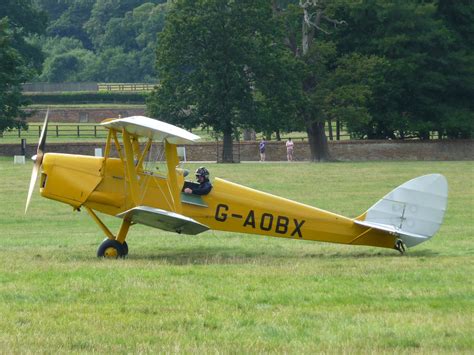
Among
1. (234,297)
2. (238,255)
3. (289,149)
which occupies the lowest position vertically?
(238,255)

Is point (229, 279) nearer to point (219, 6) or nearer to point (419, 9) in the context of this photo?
point (219, 6)

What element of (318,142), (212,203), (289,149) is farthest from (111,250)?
(318,142)

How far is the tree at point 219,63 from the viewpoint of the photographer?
2403 inches

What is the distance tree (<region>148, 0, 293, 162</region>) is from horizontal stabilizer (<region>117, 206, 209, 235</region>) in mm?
43434

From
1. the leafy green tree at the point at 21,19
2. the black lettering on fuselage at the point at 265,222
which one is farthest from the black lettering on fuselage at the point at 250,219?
the leafy green tree at the point at 21,19

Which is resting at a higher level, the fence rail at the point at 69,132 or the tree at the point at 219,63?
the tree at the point at 219,63

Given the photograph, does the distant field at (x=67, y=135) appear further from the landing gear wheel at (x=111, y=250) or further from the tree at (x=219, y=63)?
the landing gear wheel at (x=111, y=250)

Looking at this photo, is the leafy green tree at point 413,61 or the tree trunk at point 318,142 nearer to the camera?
the tree trunk at point 318,142

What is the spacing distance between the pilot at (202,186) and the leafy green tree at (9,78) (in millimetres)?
45146

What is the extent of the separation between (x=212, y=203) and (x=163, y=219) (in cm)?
122

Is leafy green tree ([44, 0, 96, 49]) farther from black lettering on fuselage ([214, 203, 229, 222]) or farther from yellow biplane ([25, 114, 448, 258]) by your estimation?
black lettering on fuselage ([214, 203, 229, 222])

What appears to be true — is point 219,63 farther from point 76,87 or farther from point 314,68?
point 76,87

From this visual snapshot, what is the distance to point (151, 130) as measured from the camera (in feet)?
56.0

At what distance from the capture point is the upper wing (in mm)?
16891
